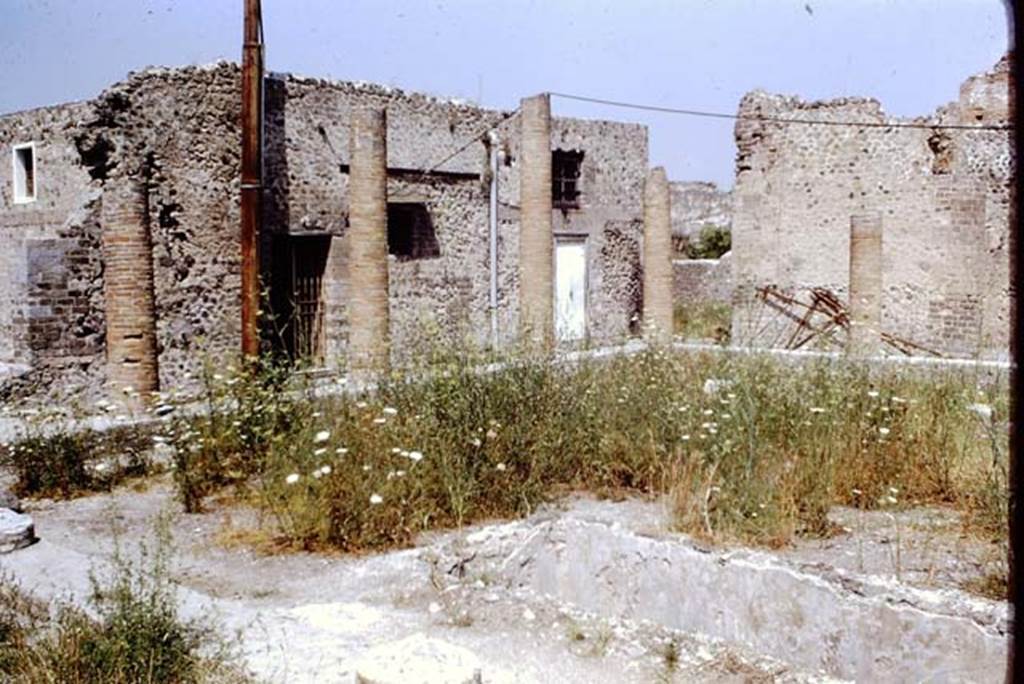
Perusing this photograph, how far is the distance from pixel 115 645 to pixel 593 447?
437 centimetres

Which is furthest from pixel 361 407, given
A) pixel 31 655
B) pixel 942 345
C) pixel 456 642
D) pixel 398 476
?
pixel 942 345

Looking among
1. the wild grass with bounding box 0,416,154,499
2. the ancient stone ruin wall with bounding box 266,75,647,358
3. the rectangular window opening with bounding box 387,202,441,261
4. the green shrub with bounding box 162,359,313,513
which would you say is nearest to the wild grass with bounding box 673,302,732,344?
the ancient stone ruin wall with bounding box 266,75,647,358

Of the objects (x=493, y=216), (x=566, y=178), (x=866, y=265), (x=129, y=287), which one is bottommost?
(x=129, y=287)

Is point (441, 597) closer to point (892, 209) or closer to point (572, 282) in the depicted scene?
point (892, 209)

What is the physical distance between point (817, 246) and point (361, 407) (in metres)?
12.5

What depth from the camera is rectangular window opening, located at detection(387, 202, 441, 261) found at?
16859 mm

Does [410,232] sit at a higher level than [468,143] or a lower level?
lower

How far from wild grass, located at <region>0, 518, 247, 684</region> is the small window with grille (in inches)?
615

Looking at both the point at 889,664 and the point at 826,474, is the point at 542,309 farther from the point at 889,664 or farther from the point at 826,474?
the point at 889,664

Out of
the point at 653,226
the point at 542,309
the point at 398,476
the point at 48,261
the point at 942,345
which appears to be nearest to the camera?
the point at 398,476

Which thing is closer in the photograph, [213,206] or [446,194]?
[213,206]

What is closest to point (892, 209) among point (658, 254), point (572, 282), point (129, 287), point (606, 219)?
point (658, 254)

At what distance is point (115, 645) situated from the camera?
4.03 m

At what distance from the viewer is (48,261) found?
12.3m
